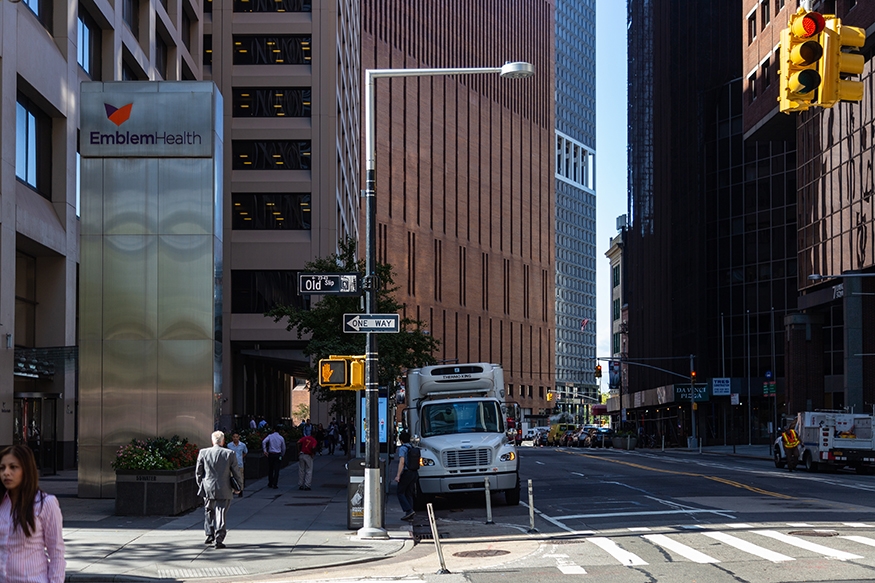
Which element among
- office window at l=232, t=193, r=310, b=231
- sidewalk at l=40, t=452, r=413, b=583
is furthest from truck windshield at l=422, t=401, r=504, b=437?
office window at l=232, t=193, r=310, b=231

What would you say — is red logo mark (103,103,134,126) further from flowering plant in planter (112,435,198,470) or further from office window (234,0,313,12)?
office window (234,0,313,12)

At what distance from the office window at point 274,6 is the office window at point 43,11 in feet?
106

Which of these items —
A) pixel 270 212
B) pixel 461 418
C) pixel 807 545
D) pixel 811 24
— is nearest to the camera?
pixel 811 24

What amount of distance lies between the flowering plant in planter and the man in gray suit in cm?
399

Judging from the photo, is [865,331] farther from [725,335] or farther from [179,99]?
[179,99]

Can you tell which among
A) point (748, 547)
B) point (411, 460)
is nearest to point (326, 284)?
point (411, 460)

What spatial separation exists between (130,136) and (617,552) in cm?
1598

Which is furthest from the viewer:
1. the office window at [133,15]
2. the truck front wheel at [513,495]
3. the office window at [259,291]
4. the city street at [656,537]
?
the office window at [259,291]

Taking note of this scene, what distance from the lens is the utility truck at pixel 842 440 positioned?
38438 millimetres

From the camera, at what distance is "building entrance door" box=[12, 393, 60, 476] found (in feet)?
109

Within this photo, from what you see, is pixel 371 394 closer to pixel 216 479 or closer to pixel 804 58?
pixel 216 479

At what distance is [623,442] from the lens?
277ft

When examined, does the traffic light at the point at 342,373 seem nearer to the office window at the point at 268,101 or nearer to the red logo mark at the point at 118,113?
the red logo mark at the point at 118,113

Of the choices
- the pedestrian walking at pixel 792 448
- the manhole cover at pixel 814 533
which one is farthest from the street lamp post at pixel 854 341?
the manhole cover at pixel 814 533
